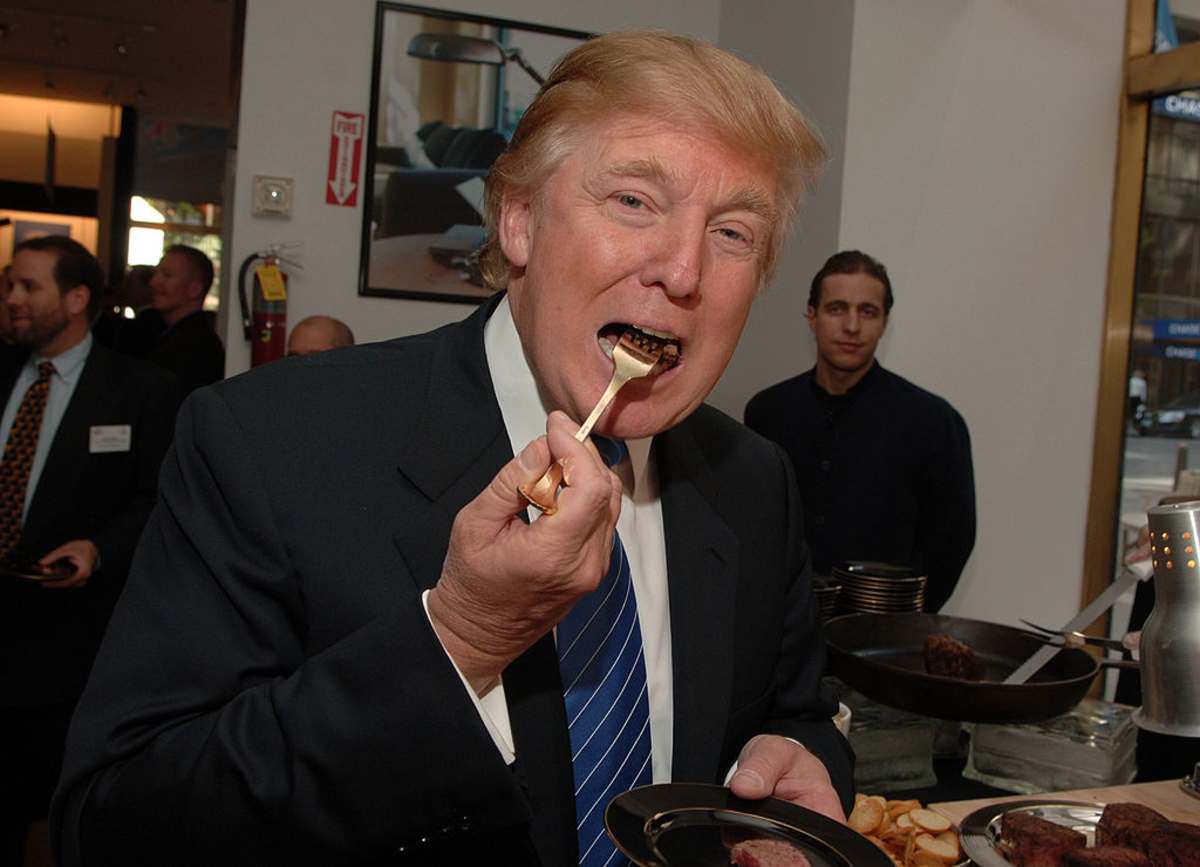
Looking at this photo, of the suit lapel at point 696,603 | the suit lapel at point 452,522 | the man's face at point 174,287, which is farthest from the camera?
the man's face at point 174,287

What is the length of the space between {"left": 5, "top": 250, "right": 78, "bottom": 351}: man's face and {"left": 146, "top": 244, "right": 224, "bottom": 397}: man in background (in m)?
0.78

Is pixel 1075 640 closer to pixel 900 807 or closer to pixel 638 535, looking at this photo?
pixel 900 807

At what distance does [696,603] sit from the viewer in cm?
117

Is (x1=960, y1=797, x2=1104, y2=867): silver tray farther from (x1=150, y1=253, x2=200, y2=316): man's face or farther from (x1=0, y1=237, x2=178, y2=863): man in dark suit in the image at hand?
(x1=150, y1=253, x2=200, y2=316): man's face

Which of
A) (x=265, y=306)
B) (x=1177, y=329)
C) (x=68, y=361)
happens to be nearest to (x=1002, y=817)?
(x=265, y=306)

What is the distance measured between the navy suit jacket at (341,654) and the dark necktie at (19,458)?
2.35m

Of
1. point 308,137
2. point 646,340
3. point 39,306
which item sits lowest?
point 646,340

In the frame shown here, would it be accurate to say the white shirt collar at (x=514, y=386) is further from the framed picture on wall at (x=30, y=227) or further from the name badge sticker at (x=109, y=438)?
the framed picture on wall at (x=30, y=227)

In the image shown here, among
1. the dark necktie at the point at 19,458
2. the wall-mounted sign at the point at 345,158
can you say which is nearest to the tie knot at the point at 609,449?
the dark necktie at the point at 19,458

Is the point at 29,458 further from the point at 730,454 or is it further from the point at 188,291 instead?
the point at 730,454

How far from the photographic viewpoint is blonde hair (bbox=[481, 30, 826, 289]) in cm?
104

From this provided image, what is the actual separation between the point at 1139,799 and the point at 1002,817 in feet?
1.39

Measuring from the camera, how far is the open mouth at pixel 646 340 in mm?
1038

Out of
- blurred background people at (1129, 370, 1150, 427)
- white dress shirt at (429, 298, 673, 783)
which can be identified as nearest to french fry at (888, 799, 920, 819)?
white dress shirt at (429, 298, 673, 783)
